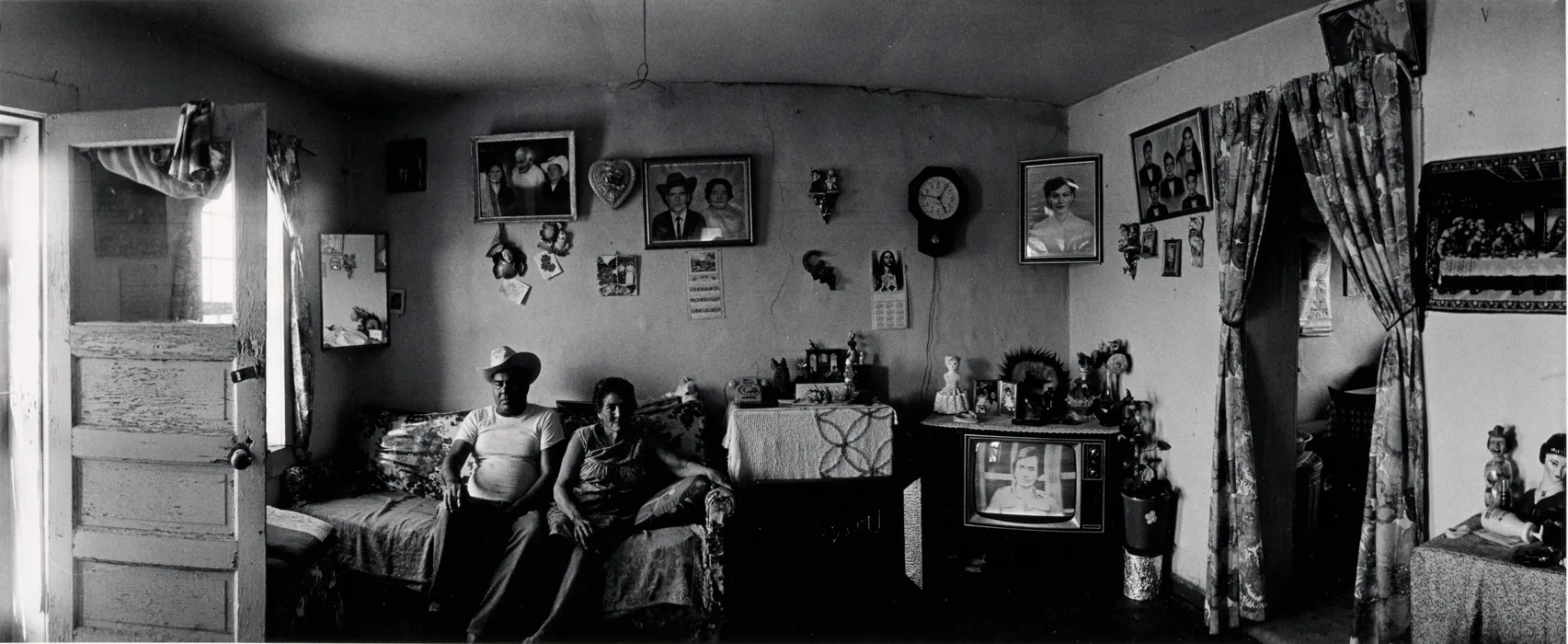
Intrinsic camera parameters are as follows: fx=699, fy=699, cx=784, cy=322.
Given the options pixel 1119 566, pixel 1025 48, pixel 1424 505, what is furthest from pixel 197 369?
pixel 1424 505

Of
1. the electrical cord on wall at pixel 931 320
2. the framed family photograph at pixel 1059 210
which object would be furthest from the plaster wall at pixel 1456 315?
the electrical cord on wall at pixel 931 320

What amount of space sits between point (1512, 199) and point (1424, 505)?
108 centimetres

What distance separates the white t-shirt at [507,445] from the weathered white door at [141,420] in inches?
38.0

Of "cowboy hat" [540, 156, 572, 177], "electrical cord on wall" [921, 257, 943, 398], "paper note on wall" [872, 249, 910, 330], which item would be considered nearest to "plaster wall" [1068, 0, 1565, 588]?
"electrical cord on wall" [921, 257, 943, 398]

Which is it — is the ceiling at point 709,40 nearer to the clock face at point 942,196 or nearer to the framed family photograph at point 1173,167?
the framed family photograph at point 1173,167

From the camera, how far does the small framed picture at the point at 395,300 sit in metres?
4.07

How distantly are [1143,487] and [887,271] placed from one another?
1.73 metres

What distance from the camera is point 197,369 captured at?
100 inches

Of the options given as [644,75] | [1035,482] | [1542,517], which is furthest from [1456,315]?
[644,75]

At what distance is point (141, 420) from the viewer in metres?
2.58

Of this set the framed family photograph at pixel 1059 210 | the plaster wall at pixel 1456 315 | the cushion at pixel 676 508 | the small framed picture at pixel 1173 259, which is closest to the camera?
the plaster wall at pixel 1456 315

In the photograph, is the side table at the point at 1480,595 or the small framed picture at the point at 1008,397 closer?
the side table at the point at 1480,595

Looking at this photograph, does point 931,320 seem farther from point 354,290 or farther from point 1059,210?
point 354,290

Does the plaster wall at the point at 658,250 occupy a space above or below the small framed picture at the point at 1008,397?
above
